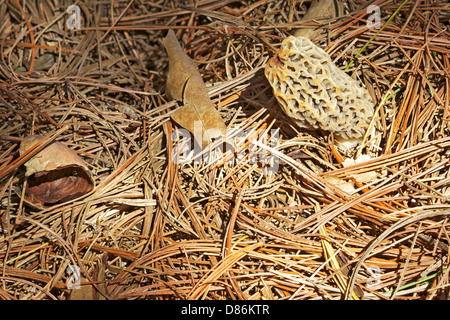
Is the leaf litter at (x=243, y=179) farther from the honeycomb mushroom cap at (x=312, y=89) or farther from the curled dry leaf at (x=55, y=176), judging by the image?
the honeycomb mushroom cap at (x=312, y=89)

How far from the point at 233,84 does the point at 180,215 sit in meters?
1.03

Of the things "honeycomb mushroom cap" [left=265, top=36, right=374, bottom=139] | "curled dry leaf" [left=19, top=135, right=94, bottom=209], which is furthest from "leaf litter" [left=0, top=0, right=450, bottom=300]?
"honeycomb mushroom cap" [left=265, top=36, right=374, bottom=139]

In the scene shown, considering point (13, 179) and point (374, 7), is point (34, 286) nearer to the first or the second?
point (13, 179)

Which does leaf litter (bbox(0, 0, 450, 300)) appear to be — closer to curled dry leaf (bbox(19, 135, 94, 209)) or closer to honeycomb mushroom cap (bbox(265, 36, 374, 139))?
curled dry leaf (bbox(19, 135, 94, 209))

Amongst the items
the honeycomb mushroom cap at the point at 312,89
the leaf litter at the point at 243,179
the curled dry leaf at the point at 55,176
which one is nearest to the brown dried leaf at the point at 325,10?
the leaf litter at the point at 243,179

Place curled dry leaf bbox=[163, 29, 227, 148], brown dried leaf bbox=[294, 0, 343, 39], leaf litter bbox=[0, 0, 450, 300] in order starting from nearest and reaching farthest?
leaf litter bbox=[0, 0, 450, 300] → curled dry leaf bbox=[163, 29, 227, 148] → brown dried leaf bbox=[294, 0, 343, 39]

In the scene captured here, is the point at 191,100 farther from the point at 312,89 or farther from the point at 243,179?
the point at 312,89

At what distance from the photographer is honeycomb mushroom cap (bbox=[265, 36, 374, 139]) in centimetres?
198

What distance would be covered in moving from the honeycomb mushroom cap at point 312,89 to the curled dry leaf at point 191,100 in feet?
1.48

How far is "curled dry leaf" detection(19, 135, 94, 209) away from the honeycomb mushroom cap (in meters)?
1.36

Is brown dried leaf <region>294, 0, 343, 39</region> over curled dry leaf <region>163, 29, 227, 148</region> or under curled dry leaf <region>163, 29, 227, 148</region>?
over

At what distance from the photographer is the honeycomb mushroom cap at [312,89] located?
198cm

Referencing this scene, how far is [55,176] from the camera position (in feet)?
7.20

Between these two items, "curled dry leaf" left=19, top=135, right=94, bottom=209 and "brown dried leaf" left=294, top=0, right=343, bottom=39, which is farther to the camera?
"brown dried leaf" left=294, top=0, right=343, bottom=39
